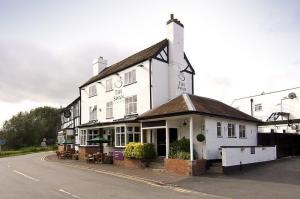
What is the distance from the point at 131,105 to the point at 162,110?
5797mm

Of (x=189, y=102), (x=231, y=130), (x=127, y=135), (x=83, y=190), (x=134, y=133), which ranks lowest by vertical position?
(x=83, y=190)

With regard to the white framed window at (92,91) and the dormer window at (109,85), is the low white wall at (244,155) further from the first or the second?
the white framed window at (92,91)

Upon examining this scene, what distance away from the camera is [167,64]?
90.0ft

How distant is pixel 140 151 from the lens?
22.6 meters

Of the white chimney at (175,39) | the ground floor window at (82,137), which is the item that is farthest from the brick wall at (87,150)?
the white chimney at (175,39)

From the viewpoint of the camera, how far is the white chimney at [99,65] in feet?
122

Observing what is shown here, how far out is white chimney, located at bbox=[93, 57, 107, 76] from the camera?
37250 mm

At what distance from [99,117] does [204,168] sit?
1511 centimetres

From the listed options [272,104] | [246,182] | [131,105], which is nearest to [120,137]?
[131,105]

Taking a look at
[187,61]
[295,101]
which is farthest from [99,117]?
[295,101]

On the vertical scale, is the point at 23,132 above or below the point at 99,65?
below

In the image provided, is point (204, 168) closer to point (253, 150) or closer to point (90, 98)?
point (253, 150)

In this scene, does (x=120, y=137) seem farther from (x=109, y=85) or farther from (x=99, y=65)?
(x=99, y=65)

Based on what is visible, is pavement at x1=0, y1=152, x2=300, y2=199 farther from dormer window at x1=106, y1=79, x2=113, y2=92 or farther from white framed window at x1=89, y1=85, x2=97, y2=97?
white framed window at x1=89, y1=85, x2=97, y2=97
